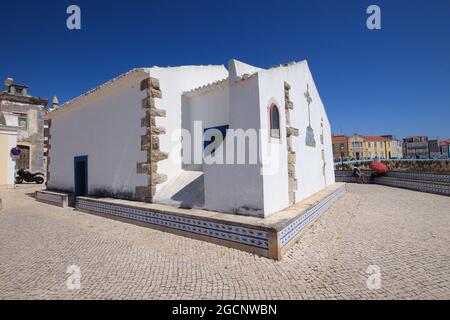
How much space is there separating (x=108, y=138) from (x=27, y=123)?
19.7 meters

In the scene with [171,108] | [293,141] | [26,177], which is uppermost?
[171,108]

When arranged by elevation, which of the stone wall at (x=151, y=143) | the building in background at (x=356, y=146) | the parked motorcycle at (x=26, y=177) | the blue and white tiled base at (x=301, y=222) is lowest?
the blue and white tiled base at (x=301, y=222)

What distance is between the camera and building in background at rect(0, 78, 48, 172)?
2155 cm

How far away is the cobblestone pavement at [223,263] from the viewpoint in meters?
2.91

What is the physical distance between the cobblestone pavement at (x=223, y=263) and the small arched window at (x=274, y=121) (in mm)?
2163

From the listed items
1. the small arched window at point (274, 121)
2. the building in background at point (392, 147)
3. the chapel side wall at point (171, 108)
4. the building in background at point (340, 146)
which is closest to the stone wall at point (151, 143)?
the chapel side wall at point (171, 108)

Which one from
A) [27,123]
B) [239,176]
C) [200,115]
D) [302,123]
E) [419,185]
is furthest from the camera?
[27,123]

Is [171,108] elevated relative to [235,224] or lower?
elevated

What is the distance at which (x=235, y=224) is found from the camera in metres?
4.27

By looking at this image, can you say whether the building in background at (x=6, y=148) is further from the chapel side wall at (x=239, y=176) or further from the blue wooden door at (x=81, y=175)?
the chapel side wall at (x=239, y=176)

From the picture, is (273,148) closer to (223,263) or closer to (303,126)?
(223,263)

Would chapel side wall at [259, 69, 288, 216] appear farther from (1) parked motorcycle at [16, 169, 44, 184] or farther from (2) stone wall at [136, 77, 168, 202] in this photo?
(1) parked motorcycle at [16, 169, 44, 184]

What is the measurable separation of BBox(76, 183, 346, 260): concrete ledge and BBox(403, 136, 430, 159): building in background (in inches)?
3706

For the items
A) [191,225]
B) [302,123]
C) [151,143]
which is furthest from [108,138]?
[302,123]
